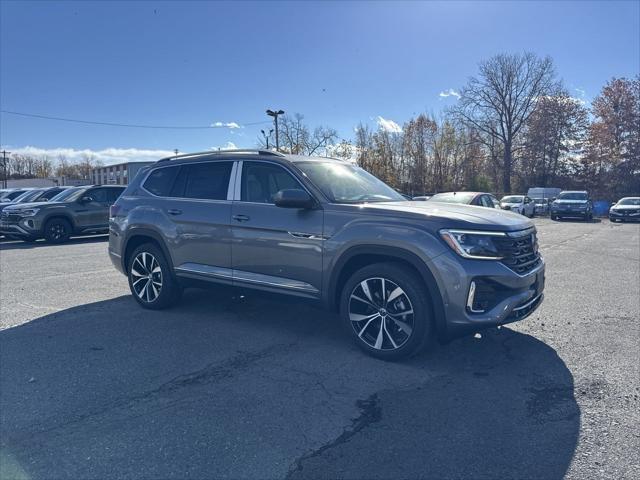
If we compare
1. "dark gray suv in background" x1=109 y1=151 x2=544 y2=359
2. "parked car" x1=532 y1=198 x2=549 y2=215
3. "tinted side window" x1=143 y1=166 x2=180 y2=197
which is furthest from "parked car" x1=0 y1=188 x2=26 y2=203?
"parked car" x1=532 y1=198 x2=549 y2=215

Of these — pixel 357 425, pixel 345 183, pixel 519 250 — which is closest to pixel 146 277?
pixel 345 183

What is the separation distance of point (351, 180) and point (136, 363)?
9.39ft

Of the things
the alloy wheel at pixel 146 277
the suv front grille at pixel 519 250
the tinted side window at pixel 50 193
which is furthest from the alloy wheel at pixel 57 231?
the suv front grille at pixel 519 250

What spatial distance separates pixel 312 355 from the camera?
443 centimetres

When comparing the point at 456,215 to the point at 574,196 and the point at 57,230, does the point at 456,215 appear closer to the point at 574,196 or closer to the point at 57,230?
the point at 57,230

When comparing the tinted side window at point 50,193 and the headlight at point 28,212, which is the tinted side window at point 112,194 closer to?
the headlight at point 28,212

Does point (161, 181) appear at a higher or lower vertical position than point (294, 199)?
higher

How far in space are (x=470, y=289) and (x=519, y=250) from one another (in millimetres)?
690

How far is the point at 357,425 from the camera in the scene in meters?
3.14

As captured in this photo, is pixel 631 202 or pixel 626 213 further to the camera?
pixel 631 202

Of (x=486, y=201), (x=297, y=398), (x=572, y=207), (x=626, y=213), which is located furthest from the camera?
(x=572, y=207)

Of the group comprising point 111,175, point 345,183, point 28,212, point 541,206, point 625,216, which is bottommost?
point 625,216

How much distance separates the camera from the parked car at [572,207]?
27859 millimetres

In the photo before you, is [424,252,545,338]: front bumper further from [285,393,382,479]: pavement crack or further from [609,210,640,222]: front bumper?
[609,210,640,222]: front bumper
